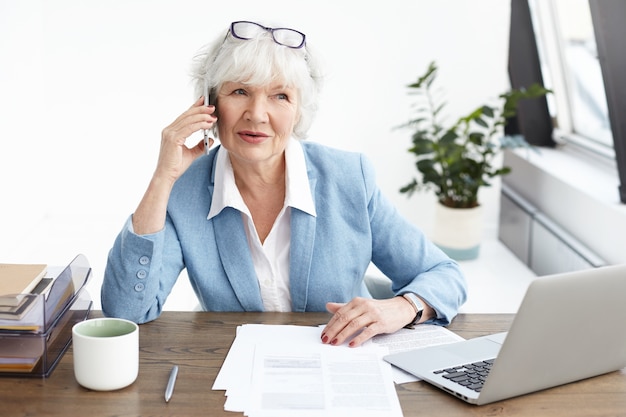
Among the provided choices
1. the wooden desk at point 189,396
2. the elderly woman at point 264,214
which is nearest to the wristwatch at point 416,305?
the elderly woman at point 264,214

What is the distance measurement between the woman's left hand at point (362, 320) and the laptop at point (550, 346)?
0.35 ft

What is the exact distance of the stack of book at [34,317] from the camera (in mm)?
1402

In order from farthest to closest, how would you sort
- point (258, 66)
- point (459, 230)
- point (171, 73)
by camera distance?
point (171, 73), point (459, 230), point (258, 66)

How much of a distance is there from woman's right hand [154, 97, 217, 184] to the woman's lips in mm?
75

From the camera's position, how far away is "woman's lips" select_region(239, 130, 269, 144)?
1928 mm

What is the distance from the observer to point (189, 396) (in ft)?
4.50

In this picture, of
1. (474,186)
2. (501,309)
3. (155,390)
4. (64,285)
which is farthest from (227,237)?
(474,186)

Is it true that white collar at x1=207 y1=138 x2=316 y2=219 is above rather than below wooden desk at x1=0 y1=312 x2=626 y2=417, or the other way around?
above

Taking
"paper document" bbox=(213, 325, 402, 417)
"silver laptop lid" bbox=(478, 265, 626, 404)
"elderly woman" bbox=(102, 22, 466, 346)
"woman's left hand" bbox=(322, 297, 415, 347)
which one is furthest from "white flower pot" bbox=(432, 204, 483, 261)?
"silver laptop lid" bbox=(478, 265, 626, 404)

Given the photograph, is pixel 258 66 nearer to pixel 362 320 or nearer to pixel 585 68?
pixel 362 320

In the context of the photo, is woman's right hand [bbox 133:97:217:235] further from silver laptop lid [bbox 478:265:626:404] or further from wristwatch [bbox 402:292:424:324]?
silver laptop lid [bbox 478:265:626:404]

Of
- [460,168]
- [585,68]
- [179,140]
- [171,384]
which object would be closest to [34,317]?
[171,384]

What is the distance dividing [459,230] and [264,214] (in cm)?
275

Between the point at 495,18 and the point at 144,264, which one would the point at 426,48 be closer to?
the point at 495,18
